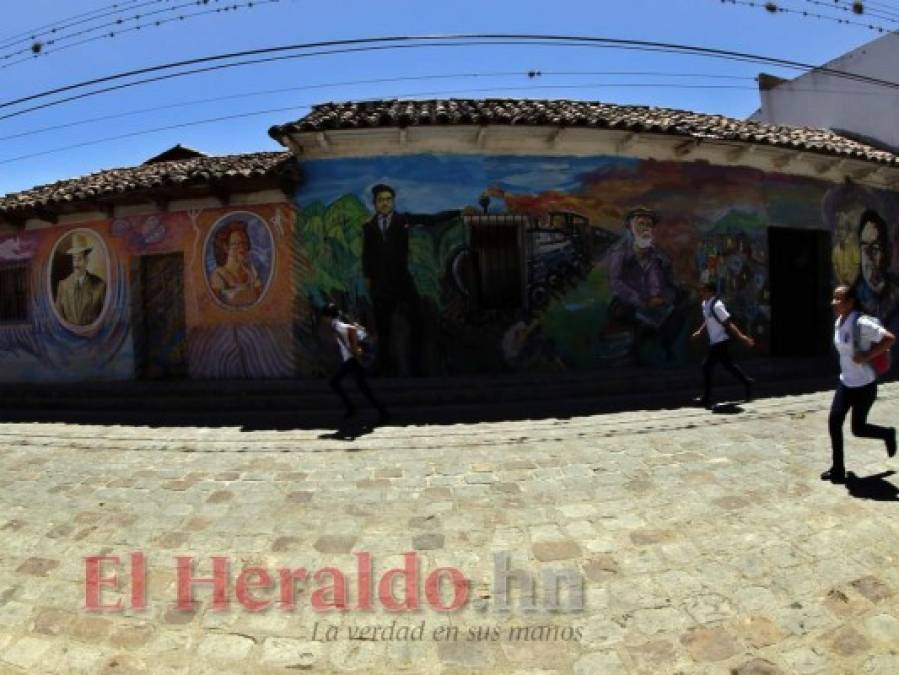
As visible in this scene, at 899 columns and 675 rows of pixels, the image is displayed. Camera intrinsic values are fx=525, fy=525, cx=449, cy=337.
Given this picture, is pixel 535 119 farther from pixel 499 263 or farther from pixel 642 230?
pixel 642 230

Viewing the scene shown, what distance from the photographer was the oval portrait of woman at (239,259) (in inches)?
333

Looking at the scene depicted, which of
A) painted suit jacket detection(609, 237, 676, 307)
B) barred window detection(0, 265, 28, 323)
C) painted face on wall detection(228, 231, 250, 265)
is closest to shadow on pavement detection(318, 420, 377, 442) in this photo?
painted face on wall detection(228, 231, 250, 265)

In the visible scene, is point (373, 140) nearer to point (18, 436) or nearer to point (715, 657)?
point (18, 436)

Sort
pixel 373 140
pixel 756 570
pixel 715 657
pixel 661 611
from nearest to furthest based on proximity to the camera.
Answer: pixel 715 657 < pixel 661 611 < pixel 756 570 < pixel 373 140

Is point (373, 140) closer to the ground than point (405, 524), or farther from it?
farther from it

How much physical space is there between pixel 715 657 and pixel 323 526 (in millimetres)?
2465

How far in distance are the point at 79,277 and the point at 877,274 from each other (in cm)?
1597

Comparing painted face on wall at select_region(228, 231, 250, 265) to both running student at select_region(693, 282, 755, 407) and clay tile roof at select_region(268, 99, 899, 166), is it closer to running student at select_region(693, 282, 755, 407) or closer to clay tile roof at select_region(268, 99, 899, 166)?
clay tile roof at select_region(268, 99, 899, 166)

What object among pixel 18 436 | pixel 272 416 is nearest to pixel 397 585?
pixel 272 416

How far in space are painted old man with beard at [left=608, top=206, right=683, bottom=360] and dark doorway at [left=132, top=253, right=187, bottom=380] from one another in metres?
7.39

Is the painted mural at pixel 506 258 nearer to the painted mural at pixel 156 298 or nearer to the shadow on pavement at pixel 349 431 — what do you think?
the painted mural at pixel 156 298

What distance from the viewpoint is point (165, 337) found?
9.27 metres

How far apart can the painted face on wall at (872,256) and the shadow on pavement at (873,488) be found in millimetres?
8901

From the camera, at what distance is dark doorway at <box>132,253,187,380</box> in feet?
30.0
